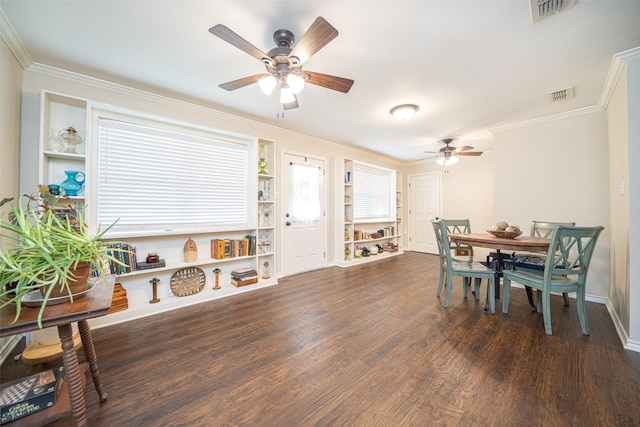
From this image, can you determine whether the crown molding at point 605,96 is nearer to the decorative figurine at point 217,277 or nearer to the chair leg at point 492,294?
the chair leg at point 492,294

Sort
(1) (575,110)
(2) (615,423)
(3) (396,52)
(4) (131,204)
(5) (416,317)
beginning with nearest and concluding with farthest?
(2) (615,423) < (3) (396,52) < (5) (416,317) < (4) (131,204) < (1) (575,110)

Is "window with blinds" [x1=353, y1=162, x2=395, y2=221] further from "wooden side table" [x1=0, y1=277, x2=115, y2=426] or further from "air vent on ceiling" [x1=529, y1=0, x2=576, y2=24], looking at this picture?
"wooden side table" [x1=0, y1=277, x2=115, y2=426]

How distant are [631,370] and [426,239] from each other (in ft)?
15.6

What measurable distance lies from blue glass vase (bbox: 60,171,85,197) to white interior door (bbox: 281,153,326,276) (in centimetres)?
249

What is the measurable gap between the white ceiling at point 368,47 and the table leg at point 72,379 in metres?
2.05

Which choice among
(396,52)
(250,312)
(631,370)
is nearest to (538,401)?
(631,370)

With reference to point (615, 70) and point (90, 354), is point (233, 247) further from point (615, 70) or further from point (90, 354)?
point (615, 70)

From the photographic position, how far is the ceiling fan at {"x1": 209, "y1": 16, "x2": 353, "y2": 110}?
1.50 m

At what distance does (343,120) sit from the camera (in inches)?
143

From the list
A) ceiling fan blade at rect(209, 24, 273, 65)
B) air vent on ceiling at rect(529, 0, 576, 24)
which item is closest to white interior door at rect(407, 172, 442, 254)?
air vent on ceiling at rect(529, 0, 576, 24)

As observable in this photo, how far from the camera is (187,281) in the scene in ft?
9.89


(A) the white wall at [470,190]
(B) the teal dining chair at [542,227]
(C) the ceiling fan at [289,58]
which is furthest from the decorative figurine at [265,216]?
(A) the white wall at [470,190]

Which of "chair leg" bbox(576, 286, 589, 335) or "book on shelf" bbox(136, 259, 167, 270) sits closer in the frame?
"chair leg" bbox(576, 286, 589, 335)

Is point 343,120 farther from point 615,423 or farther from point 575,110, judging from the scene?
point 615,423
